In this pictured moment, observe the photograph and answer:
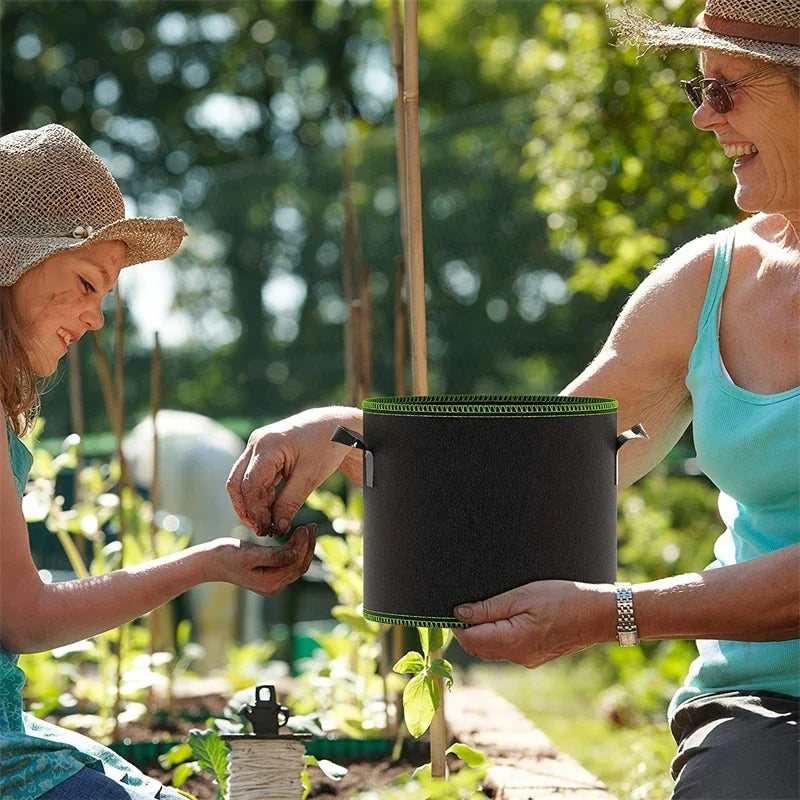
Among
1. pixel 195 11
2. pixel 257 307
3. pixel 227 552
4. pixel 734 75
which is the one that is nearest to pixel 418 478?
pixel 227 552

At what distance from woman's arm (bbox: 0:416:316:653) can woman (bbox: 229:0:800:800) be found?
0.27 feet

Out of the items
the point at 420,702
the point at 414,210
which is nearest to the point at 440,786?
the point at 420,702

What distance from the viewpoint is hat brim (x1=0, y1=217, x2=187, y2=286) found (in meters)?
1.77

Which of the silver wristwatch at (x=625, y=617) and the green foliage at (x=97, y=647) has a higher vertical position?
the silver wristwatch at (x=625, y=617)

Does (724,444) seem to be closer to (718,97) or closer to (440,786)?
(718,97)

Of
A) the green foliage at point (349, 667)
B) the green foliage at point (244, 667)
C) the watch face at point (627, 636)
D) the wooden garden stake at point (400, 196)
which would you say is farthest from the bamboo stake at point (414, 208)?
the green foliage at point (244, 667)

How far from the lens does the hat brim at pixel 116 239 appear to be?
5.81 feet

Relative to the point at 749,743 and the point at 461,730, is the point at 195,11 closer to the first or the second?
the point at 461,730

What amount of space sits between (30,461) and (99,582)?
322mm

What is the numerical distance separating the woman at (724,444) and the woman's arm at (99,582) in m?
0.08

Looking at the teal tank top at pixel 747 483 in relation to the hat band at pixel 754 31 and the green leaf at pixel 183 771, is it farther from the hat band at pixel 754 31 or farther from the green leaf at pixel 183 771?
the green leaf at pixel 183 771

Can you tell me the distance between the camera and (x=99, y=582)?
1.73m

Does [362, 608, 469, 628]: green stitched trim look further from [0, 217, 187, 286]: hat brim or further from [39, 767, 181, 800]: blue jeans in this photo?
[0, 217, 187, 286]: hat brim

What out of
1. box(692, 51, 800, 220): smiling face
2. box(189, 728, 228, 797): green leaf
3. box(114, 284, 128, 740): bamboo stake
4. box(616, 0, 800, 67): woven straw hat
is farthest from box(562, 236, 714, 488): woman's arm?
box(114, 284, 128, 740): bamboo stake
